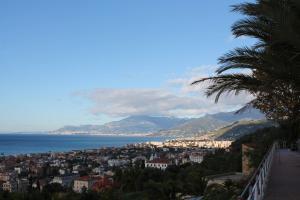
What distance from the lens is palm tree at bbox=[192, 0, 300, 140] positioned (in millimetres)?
7414

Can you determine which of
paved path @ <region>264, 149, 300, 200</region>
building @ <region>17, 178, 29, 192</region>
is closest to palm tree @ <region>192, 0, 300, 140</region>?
paved path @ <region>264, 149, 300, 200</region>

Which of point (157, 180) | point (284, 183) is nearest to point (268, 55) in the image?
point (284, 183)

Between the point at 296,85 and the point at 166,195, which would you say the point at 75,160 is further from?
the point at 296,85

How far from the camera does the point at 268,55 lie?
28.9ft

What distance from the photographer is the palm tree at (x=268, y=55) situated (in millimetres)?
7414

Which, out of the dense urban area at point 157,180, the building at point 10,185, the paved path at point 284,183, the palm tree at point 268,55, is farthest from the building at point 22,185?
the palm tree at point 268,55

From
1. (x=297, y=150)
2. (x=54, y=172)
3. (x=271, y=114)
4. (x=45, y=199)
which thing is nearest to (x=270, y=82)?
(x=271, y=114)

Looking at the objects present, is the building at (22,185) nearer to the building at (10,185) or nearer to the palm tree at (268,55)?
the building at (10,185)

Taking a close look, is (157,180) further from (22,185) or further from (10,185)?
(10,185)

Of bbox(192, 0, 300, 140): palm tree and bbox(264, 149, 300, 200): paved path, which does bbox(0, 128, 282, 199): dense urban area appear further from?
bbox(192, 0, 300, 140): palm tree

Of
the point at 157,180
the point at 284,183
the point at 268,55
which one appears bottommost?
the point at 157,180

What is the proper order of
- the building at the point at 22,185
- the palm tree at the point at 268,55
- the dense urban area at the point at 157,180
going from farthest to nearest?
the building at the point at 22,185 → the dense urban area at the point at 157,180 → the palm tree at the point at 268,55

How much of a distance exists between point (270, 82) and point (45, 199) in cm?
2686

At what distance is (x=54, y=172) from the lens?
284 feet
